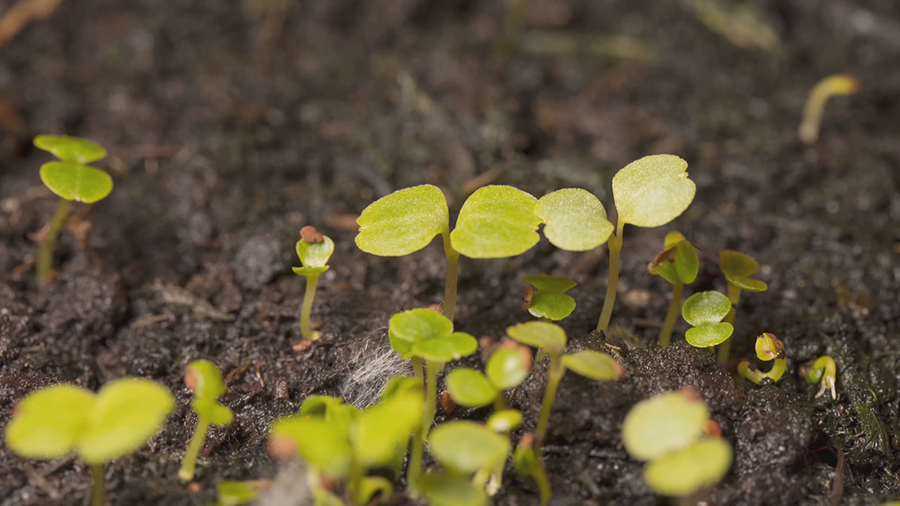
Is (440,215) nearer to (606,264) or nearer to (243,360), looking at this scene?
(243,360)

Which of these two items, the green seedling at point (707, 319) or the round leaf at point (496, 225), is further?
the green seedling at point (707, 319)

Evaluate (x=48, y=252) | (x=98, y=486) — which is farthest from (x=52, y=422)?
(x=48, y=252)

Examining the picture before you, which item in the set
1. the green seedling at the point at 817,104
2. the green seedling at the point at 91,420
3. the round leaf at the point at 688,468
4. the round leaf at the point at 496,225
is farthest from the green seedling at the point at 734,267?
the green seedling at the point at 91,420

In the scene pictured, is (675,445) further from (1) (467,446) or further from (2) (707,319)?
(2) (707,319)

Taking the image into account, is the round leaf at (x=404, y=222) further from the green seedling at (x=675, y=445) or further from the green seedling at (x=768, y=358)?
the green seedling at (x=768, y=358)

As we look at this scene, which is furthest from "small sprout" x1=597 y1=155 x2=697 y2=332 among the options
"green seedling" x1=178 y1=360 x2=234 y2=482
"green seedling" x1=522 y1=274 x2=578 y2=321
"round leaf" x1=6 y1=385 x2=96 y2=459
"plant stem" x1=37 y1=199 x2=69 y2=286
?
"plant stem" x1=37 y1=199 x2=69 y2=286

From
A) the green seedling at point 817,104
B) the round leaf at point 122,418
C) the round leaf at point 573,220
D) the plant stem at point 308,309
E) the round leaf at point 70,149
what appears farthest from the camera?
the green seedling at point 817,104

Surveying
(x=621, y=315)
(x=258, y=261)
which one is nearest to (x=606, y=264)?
(x=621, y=315)
